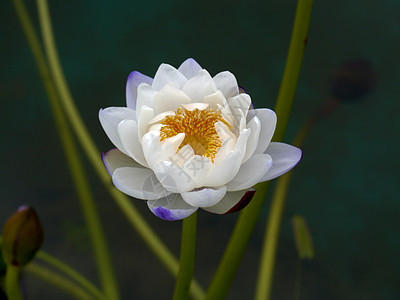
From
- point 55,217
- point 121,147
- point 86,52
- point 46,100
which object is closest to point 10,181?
point 55,217

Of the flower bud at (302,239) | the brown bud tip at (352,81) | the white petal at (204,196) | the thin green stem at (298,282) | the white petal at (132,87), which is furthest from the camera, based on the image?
the brown bud tip at (352,81)

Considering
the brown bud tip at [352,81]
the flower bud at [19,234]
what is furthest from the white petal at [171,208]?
the brown bud tip at [352,81]

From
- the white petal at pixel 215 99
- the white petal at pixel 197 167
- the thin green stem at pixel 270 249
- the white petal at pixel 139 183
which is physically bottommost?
the thin green stem at pixel 270 249

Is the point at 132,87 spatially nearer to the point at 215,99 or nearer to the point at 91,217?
the point at 215,99

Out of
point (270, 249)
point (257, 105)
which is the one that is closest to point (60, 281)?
point (270, 249)

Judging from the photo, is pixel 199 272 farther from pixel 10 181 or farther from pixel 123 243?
pixel 10 181

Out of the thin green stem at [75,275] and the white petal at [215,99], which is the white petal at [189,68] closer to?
the white petal at [215,99]
